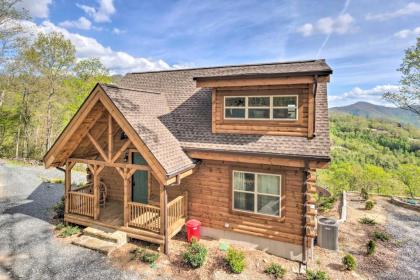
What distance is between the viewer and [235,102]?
31.2ft

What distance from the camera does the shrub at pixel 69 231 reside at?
9133mm

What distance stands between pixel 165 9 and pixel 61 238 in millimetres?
12379

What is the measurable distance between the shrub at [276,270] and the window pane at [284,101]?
5.42 meters

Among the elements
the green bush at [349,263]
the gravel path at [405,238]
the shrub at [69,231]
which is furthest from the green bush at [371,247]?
the shrub at [69,231]

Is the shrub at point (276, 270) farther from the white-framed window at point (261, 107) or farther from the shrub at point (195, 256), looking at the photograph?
the white-framed window at point (261, 107)

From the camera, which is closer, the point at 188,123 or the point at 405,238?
the point at 405,238

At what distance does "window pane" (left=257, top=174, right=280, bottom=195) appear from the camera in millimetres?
8336

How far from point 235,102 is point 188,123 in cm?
239

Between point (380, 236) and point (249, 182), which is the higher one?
point (249, 182)

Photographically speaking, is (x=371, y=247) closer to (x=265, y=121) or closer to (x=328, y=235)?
(x=328, y=235)

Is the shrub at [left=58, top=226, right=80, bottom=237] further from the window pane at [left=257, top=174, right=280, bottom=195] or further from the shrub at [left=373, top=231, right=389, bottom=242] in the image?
the shrub at [left=373, top=231, right=389, bottom=242]

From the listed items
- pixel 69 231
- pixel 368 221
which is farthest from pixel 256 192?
pixel 69 231

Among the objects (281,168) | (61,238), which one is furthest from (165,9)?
(61,238)

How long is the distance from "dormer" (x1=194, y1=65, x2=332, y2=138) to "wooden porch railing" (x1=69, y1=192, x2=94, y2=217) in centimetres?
591
